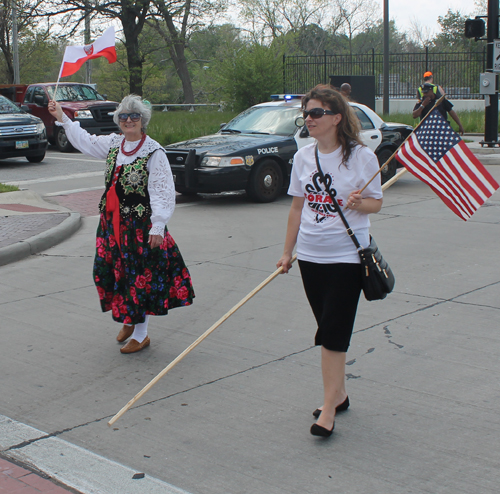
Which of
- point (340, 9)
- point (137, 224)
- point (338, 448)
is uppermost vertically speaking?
point (340, 9)

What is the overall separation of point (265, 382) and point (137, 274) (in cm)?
118

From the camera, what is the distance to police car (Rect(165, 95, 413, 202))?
11.0 meters

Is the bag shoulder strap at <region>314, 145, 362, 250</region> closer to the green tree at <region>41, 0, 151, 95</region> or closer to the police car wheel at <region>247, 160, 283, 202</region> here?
the police car wheel at <region>247, 160, 283, 202</region>

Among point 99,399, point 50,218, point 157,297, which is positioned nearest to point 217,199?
point 50,218

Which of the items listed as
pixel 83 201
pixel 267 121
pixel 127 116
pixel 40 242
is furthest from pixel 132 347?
pixel 267 121

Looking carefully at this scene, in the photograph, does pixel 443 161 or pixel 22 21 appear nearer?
pixel 443 161

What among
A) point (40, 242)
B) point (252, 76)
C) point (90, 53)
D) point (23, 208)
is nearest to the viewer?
point (90, 53)

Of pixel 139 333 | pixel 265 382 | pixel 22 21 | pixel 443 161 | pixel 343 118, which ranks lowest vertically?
pixel 265 382

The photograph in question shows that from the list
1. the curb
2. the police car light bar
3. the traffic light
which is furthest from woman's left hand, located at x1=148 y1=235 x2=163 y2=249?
the traffic light

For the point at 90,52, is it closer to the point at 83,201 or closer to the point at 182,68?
the point at 83,201

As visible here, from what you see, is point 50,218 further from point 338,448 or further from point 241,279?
point 338,448

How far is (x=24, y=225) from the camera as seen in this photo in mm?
9344

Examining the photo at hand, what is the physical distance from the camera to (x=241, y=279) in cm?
688

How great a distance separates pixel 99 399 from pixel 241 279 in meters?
2.84
